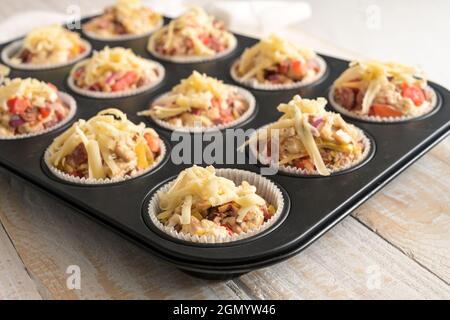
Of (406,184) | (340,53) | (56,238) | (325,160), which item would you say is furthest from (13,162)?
(340,53)

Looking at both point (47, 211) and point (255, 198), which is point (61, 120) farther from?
point (255, 198)

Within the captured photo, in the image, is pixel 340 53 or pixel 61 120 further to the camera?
pixel 340 53

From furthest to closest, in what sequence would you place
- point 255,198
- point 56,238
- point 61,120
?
point 61,120
point 56,238
point 255,198

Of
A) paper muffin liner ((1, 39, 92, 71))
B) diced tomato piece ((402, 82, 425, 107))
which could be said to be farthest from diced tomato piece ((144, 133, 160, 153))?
paper muffin liner ((1, 39, 92, 71))

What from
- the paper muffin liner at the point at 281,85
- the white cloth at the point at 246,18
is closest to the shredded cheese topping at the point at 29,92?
the paper muffin liner at the point at 281,85

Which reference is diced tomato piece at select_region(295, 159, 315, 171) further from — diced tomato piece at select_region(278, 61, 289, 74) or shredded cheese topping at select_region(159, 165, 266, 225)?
diced tomato piece at select_region(278, 61, 289, 74)

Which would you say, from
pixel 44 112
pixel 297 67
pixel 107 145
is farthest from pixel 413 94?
pixel 44 112
